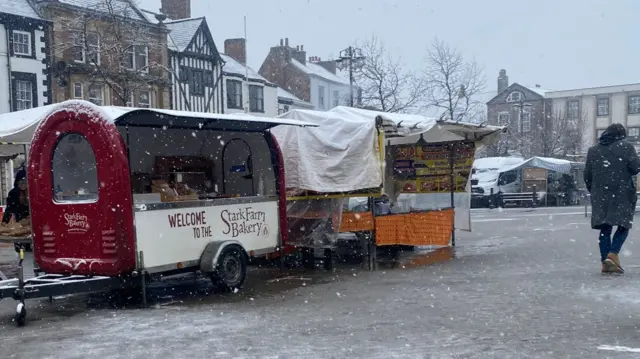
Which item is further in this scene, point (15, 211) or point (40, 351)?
point (15, 211)

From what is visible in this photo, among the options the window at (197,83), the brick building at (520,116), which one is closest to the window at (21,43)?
the window at (197,83)

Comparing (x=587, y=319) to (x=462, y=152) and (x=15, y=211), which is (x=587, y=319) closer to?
(x=462, y=152)

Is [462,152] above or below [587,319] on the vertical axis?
above

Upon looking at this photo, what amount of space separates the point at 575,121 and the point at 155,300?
196 ft

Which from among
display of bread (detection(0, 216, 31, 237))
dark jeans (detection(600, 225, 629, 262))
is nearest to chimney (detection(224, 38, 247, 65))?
display of bread (detection(0, 216, 31, 237))

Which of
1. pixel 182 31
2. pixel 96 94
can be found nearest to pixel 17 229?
pixel 96 94

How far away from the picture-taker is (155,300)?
907 centimetres

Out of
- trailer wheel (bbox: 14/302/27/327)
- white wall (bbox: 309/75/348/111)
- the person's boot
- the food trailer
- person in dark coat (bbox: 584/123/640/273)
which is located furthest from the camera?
white wall (bbox: 309/75/348/111)

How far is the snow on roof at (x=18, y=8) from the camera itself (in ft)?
98.1

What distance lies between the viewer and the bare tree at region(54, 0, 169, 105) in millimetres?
28391

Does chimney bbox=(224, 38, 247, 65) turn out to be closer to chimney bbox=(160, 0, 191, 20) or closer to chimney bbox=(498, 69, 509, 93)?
chimney bbox=(160, 0, 191, 20)

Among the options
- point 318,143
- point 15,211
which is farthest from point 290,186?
point 15,211

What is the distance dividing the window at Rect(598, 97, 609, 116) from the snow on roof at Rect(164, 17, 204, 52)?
40.9 m

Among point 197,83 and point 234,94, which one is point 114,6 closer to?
point 197,83
